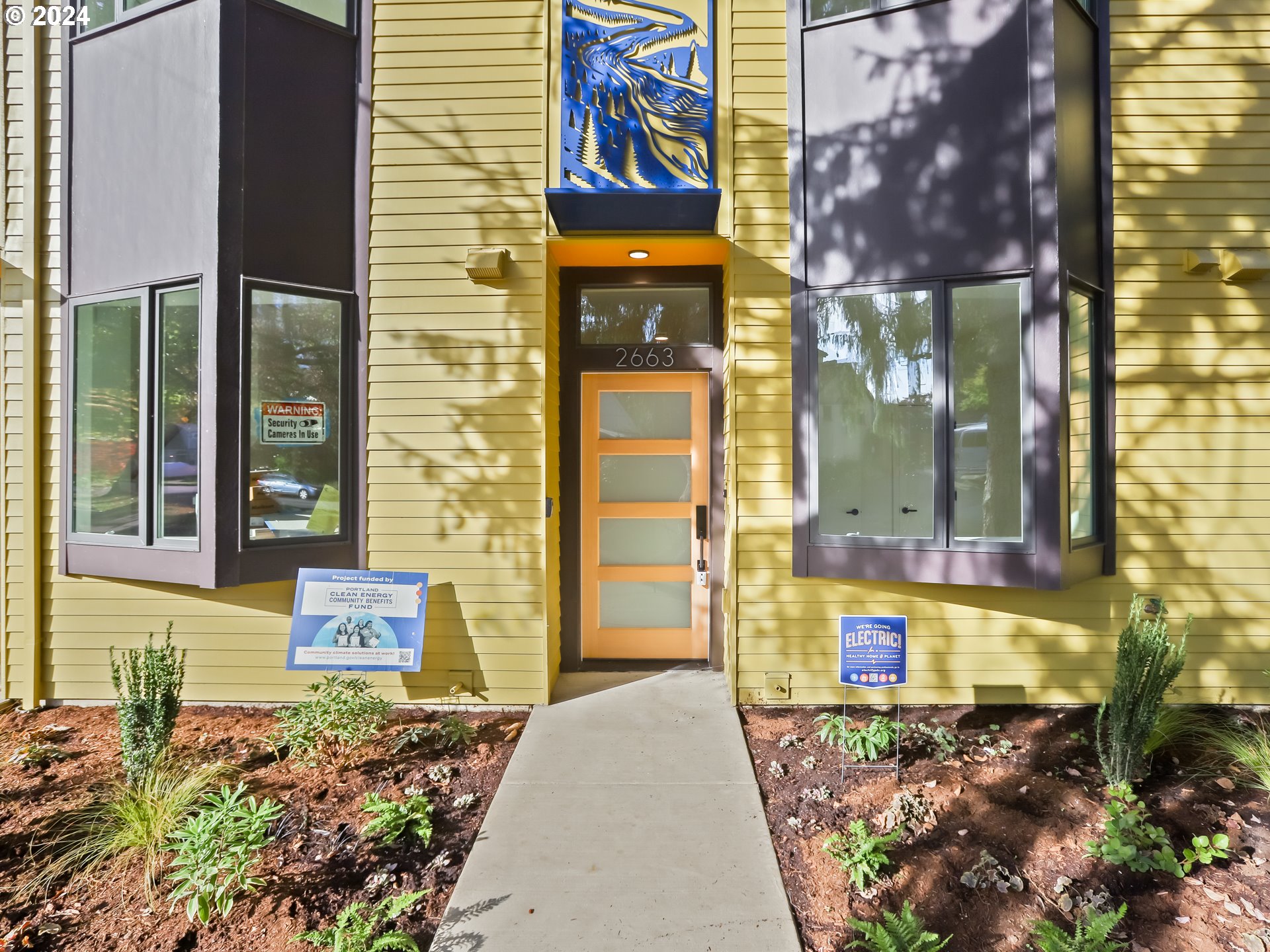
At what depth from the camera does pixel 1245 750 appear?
3309 millimetres

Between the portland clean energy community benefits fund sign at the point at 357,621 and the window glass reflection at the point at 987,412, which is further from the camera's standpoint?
the portland clean energy community benefits fund sign at the point at 357,621

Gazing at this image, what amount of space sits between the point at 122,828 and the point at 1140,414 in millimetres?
6121

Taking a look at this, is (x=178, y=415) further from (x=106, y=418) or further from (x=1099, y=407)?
(x=1099, y=407)

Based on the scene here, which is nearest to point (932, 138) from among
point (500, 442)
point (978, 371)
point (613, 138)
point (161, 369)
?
point (978, 371)

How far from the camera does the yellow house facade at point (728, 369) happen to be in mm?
4184

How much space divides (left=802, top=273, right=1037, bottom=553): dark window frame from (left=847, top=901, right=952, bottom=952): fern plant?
7.20 ft

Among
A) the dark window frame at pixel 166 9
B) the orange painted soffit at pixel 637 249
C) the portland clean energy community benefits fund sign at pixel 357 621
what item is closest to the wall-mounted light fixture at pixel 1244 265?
the orange painted soffit at pixel 637 249

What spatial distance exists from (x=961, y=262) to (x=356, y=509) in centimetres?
423

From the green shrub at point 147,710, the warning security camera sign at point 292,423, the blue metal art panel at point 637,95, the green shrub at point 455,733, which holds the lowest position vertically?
the green shrub at point 455,733

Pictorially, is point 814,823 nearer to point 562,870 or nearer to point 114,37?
point 562,870

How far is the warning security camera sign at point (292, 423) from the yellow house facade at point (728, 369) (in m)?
0.25

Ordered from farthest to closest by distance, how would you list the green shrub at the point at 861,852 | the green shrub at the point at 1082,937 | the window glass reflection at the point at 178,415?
the window glass reflection at the point at 178,415 < the green shrub at the point at 861,852 < the green shrub at the point at 1082,937

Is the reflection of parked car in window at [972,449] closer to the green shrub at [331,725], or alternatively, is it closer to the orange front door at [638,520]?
the orange front door at [638,520]

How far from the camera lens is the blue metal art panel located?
422 centimetres
